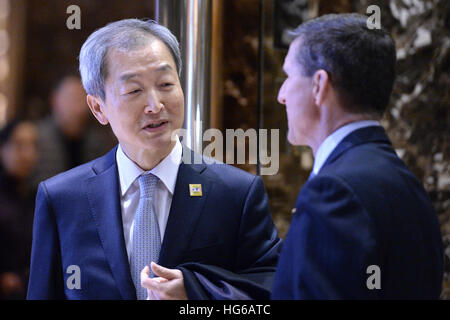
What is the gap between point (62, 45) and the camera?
8.53 ft

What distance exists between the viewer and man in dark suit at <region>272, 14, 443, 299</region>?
1319 mm

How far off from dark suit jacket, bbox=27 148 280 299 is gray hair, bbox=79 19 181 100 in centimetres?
32

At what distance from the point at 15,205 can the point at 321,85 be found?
1540 millimetres

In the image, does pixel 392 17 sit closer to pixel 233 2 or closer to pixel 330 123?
pixel 233 2

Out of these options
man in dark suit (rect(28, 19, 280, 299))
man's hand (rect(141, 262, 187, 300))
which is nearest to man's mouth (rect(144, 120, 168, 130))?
man in dark suit (rect(28, 19, 280, 299))

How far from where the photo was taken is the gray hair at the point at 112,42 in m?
1.97

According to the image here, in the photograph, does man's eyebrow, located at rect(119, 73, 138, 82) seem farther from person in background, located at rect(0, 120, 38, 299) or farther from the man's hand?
person in background, located at rect(0, 120, 38, 299)

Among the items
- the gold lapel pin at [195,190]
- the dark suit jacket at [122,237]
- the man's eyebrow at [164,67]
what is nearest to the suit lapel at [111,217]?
the dark suit jacket at [122,237]

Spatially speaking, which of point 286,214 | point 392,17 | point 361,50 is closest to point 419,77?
point 392,17

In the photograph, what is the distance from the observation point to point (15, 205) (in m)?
2.47

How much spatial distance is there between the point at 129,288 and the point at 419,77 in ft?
6.99

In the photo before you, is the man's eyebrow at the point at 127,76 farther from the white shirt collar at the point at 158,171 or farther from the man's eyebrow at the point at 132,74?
the white shirt collar at the point at 158,171

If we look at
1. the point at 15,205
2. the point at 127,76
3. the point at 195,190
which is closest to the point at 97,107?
the point at 127,76

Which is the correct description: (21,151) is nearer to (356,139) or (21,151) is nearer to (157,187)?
(157,187)
